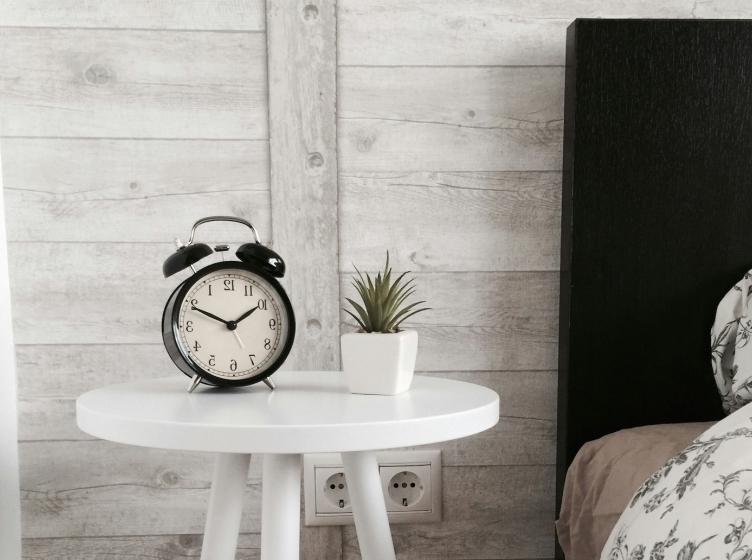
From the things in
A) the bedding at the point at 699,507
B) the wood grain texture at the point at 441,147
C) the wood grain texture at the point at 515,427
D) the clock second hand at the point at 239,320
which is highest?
the wood grain texture at the point at 441,147

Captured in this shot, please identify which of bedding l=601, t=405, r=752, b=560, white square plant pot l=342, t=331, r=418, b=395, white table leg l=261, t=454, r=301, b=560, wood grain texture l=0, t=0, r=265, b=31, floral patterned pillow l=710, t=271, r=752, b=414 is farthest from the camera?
wood grain texture l=0, t=0, r=265, b=31

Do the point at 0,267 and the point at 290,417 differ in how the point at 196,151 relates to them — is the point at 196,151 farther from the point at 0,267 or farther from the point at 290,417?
the point at 290,417

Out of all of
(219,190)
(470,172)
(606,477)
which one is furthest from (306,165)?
(606,477)

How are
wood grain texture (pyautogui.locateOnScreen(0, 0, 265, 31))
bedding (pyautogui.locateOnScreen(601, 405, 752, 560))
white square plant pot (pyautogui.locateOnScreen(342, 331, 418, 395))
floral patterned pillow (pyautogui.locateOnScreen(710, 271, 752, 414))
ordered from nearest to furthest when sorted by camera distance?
1. bedding (pyautogui.locateOnScreen(601, 405, 752, 560))
2. white square plant pot (pyautogui.locateOnScreen(342, 331, 418, 395))
3. floral patterned pillow (pyautogui.locateOnScreen(710, 271, 752, 414))
4. wood grain texture (pyautogui.locateOnScreen(0, 0, 265, 31))

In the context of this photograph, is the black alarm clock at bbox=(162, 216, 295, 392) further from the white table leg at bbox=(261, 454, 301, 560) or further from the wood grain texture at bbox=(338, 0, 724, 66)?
the wood grain texture at bbox=(338, 0, 724, 66)

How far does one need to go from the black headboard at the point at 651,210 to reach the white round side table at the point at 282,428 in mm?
322

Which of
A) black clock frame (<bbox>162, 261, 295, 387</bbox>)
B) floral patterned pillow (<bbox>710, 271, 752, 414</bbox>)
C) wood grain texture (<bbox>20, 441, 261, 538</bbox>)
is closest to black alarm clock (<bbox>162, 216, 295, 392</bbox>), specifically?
black clock frame (<bbox>162, 261, 295, 387</bbox>)

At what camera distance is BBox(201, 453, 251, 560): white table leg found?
89 cm

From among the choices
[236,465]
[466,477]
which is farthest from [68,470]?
[466,477]

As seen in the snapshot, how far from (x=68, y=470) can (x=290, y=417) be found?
68 cm

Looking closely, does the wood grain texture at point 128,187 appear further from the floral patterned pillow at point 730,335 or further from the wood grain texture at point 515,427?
the floral patterned pillow at point 730,335

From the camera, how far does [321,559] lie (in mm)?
1314

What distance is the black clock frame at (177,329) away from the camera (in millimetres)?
917

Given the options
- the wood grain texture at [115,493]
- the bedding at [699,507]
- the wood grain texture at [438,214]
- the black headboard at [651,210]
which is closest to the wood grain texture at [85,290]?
the wood grain texture at [115,493]
